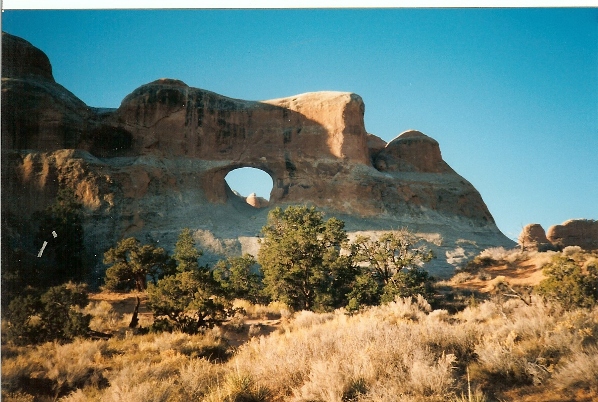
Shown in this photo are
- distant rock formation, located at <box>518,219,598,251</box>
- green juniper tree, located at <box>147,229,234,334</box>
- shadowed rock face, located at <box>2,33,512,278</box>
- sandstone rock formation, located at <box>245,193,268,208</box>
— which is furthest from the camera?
sandstone rock formation, located at <box>245,193,268,208</box>

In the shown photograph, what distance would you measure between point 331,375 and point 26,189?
27220 millimetres

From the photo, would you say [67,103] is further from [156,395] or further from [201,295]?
[156,395]

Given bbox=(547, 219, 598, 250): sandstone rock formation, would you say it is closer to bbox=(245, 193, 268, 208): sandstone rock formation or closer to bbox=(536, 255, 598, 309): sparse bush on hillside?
bbox=(536, 255, 598, 309): sparse bush on hillside

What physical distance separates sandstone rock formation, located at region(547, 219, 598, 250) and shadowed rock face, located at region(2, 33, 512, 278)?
11.2 metres

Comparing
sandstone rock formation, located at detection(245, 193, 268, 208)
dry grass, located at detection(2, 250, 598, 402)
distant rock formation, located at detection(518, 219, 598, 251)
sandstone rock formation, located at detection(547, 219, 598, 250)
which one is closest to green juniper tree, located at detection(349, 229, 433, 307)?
dry grass, located at detection(2, 250, 598, 402)

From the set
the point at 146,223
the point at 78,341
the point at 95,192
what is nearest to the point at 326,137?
the point at 146,223

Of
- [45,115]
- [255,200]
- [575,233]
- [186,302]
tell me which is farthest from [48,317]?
[255,200]

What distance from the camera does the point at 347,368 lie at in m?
4.64

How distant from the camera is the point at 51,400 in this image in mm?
4902

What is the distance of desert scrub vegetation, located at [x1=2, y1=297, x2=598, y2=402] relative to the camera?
4.36m

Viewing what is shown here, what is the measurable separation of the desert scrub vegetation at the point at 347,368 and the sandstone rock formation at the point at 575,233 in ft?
130

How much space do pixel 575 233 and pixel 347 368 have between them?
4657 cm

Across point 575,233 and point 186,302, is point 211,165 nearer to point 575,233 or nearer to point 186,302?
point 186,302

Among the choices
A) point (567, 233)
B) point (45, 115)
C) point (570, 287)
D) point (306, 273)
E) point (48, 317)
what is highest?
point (45, 115)
